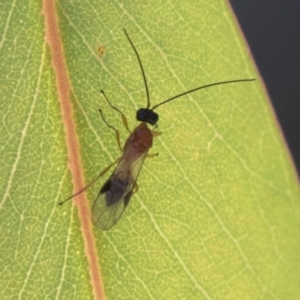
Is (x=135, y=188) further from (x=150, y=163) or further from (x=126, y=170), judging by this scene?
(x=126, y=170)

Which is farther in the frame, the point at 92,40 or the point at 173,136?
the point at 173,136

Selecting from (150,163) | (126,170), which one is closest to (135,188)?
(150,163)

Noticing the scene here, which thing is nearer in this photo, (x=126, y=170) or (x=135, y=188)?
(x=135, y=188)

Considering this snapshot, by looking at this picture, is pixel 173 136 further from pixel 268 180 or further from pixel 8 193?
pixel 8 193

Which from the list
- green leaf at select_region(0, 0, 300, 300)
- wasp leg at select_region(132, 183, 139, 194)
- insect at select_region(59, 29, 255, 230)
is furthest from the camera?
wasp leg at select_region(132, 183, 139, 194)

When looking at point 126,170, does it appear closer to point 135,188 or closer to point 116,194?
point 116,194

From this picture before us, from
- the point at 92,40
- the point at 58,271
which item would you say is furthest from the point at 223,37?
the point at 58,271
